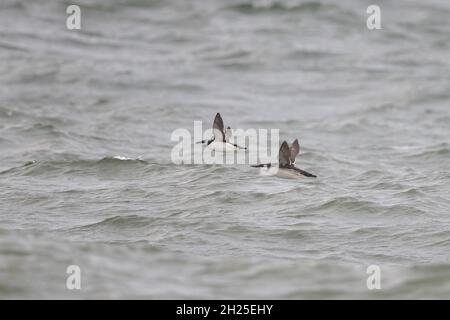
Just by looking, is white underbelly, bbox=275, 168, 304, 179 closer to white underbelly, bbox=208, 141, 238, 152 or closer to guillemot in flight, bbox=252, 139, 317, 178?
guillemot in flight, bbox=252, 139, 317, 178

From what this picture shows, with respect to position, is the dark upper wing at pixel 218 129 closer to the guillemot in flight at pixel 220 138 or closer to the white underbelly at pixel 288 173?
the guillemot in flight at pixel 220 138

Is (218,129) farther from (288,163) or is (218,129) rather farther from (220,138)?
(288,163)

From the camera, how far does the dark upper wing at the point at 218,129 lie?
1356cm

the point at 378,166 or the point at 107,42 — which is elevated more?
the point at 107,42

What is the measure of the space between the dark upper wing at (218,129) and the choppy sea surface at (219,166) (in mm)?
1052

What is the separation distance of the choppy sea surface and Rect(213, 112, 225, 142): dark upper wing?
1.05 m

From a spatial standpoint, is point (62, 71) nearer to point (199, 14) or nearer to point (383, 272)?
point (199, 14)

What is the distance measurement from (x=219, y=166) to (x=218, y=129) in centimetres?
337

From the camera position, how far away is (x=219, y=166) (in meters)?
17.1

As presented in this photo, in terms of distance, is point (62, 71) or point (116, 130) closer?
point (116, 130)

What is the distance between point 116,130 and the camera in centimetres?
1964
